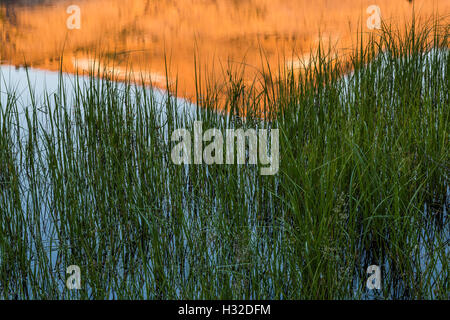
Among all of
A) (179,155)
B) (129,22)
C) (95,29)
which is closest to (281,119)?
(179,155)

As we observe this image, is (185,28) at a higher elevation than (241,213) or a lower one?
higher

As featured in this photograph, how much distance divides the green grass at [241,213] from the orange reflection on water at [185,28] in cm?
411

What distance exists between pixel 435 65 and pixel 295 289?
2804 millimetres

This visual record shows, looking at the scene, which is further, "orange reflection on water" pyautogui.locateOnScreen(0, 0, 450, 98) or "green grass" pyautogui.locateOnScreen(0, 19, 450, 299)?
"orange reflection on water" pyautogui.locateOnScreen(0, 0, 450, 98)

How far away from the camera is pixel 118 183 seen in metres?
3.25

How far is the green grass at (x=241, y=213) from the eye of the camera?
2.53m

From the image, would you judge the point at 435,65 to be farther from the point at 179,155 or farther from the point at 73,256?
the point at 73,256

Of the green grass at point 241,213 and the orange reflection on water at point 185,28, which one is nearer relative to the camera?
the green grass at point 241,213

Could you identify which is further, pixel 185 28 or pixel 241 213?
pixel 185 28

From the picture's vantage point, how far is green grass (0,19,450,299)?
253cm

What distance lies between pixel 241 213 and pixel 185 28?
32.3 ft

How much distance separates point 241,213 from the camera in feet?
9.31

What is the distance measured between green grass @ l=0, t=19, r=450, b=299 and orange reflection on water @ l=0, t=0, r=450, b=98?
411 centimetres

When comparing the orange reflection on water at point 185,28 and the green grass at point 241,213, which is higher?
the orange reflection on water at point 185,28
